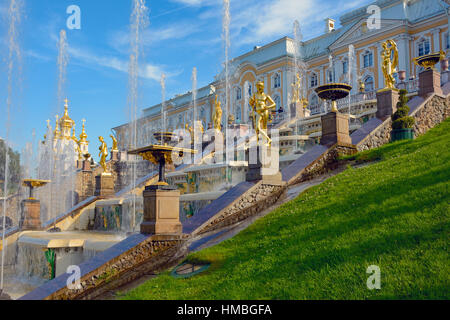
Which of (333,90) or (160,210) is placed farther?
(333,90)

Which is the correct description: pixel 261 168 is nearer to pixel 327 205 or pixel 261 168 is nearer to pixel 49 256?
pixel 327 205

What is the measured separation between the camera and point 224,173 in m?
17.1

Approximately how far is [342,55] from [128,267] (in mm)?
45675

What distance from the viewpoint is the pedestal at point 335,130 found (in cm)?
1376

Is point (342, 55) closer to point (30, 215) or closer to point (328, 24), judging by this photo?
point (328, 24)

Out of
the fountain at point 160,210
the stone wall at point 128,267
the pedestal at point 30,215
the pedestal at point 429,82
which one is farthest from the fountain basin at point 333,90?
the pedestal at point 30,215

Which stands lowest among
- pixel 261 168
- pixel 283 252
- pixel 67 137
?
pixel 283 252

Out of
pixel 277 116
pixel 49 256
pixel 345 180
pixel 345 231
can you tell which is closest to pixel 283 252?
pixel 345 231

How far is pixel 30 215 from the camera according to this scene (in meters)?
17.8

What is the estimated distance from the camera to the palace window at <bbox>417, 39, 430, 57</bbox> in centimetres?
4173

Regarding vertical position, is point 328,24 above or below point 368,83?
above
